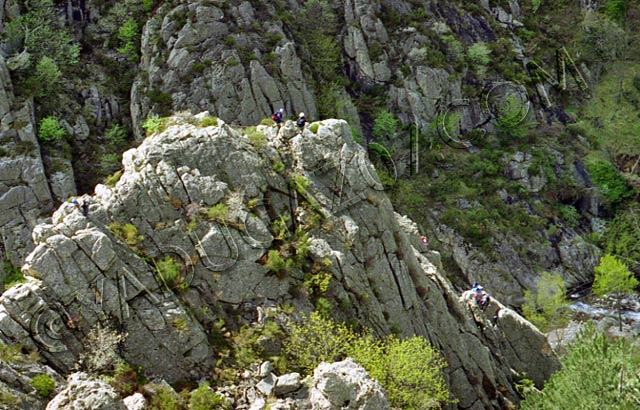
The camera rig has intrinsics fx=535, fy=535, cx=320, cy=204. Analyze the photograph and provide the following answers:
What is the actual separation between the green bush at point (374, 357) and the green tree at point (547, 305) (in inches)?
1314

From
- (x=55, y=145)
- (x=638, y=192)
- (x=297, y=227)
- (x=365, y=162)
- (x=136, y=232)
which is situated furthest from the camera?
(x=638, y=192)

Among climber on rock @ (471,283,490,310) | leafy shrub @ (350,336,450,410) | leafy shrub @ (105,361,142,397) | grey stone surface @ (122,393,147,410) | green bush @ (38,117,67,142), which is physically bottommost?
climber on rock @ (471,283,490,310)

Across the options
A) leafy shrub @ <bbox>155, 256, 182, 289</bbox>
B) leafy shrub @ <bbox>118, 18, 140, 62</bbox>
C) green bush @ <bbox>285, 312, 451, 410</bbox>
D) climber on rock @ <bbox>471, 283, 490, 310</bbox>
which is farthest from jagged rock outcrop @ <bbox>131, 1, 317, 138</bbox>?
green bush @ <bbox>285, 312, 451, 410</bbox>

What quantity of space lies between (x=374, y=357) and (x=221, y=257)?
9.24 metres

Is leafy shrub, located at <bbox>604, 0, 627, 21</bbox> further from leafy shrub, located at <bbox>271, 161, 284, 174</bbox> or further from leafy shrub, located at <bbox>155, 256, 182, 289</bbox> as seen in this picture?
leafy shrub, located at <bbox>155, 256, 182, 289</bbox>

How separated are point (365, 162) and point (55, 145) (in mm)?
37341

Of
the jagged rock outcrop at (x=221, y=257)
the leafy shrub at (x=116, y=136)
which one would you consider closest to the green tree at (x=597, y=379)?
the jagged rock outcrop at (x=221, y=257)

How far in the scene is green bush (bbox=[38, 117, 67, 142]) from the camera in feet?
180

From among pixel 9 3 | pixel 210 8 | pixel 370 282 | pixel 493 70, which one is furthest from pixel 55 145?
pixel 493 70

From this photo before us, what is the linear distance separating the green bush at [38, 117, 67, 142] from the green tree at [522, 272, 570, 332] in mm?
52981

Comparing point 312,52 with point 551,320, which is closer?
point 551,320

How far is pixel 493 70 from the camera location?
78.0m

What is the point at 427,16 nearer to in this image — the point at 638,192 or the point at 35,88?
the point at 638,192

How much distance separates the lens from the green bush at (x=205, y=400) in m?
22.7
